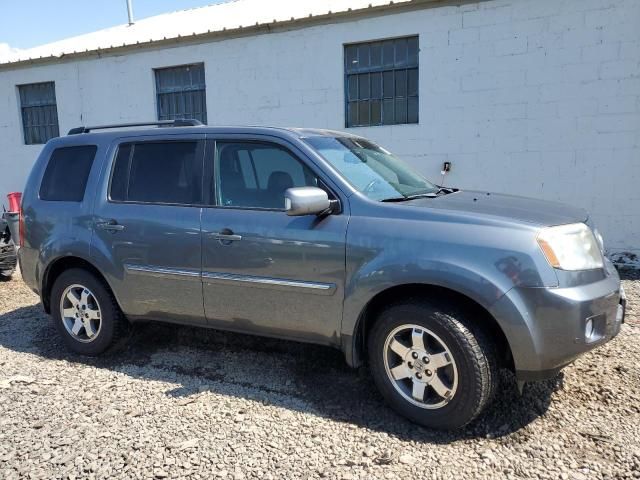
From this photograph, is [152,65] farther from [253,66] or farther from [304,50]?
[304,50]

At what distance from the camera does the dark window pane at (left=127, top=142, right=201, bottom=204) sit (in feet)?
12.7

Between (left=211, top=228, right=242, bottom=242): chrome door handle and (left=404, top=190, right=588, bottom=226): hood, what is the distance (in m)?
1.21

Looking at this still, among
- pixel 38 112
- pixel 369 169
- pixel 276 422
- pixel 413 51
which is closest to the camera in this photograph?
pixel 276 422

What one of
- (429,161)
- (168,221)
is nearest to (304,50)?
(429,161)

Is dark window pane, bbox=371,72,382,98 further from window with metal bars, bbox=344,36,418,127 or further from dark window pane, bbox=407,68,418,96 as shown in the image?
dark window pane, bbox=407,68,418,96

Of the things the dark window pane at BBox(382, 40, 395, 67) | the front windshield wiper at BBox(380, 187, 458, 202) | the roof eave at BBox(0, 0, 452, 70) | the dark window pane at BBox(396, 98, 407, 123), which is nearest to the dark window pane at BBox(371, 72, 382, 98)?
the dark window pane at BBox(382, 40, 395, 67)

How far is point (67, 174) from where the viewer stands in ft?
14.6

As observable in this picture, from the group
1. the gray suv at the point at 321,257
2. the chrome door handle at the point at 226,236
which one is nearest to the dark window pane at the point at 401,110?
the gray suv at the point at 321,257

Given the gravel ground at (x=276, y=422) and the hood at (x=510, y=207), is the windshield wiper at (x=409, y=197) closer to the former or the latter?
the hood at (x=510, y=207)

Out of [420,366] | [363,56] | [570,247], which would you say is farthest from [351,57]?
[420,366]

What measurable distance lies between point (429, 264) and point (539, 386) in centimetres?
139

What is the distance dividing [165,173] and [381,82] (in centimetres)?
560

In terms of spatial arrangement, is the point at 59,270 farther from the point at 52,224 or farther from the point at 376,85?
the point at 376,85

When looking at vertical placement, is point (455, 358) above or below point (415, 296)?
below
